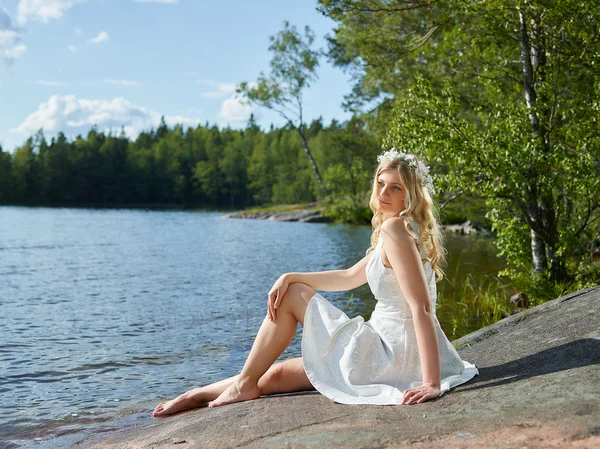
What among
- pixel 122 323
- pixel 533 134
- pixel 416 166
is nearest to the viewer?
pixel 416 166

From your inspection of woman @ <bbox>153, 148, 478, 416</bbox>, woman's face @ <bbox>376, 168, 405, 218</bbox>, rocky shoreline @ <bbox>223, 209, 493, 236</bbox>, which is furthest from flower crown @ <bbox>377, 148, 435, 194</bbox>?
rocky shoreline @ <bbox>223, 209, 493, 236</bbox>

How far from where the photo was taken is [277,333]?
489cm

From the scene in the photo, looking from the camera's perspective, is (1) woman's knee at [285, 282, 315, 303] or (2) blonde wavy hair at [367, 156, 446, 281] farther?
(1) woman's knee at [285, 282, 315, 303]

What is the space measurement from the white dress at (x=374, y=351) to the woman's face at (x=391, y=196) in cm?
23

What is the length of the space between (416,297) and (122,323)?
28.0ft

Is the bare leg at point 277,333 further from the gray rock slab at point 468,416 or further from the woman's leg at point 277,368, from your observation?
the gray rock slab at point 468,416

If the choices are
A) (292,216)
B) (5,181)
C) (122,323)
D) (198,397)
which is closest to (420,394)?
(198,397)

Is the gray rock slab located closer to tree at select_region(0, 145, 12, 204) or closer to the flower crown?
the flower crown

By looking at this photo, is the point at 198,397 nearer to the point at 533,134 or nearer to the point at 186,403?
the point at 186,403

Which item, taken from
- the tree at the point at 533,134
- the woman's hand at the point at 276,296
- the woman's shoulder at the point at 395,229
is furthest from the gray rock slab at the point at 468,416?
the tree at the point at 533,134

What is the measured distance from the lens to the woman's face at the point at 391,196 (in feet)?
15.7

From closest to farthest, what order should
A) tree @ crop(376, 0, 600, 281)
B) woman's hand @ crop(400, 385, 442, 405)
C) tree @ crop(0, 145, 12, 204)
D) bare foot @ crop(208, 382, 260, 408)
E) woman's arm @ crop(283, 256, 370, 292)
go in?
woman's hand @ crop(400, 385, 442, 405), bare foot @ crop(208, 382, 260, 408), woman's arm @ crop(283, 256, 370, 292), tree @ crop(376, 0, 600, 281), tree @ crop(0, 145, 12, 204)

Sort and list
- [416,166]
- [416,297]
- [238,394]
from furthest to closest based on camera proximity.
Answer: [238,394] → [416,166] → [416,297]

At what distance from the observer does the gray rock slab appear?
3391 millimetres
